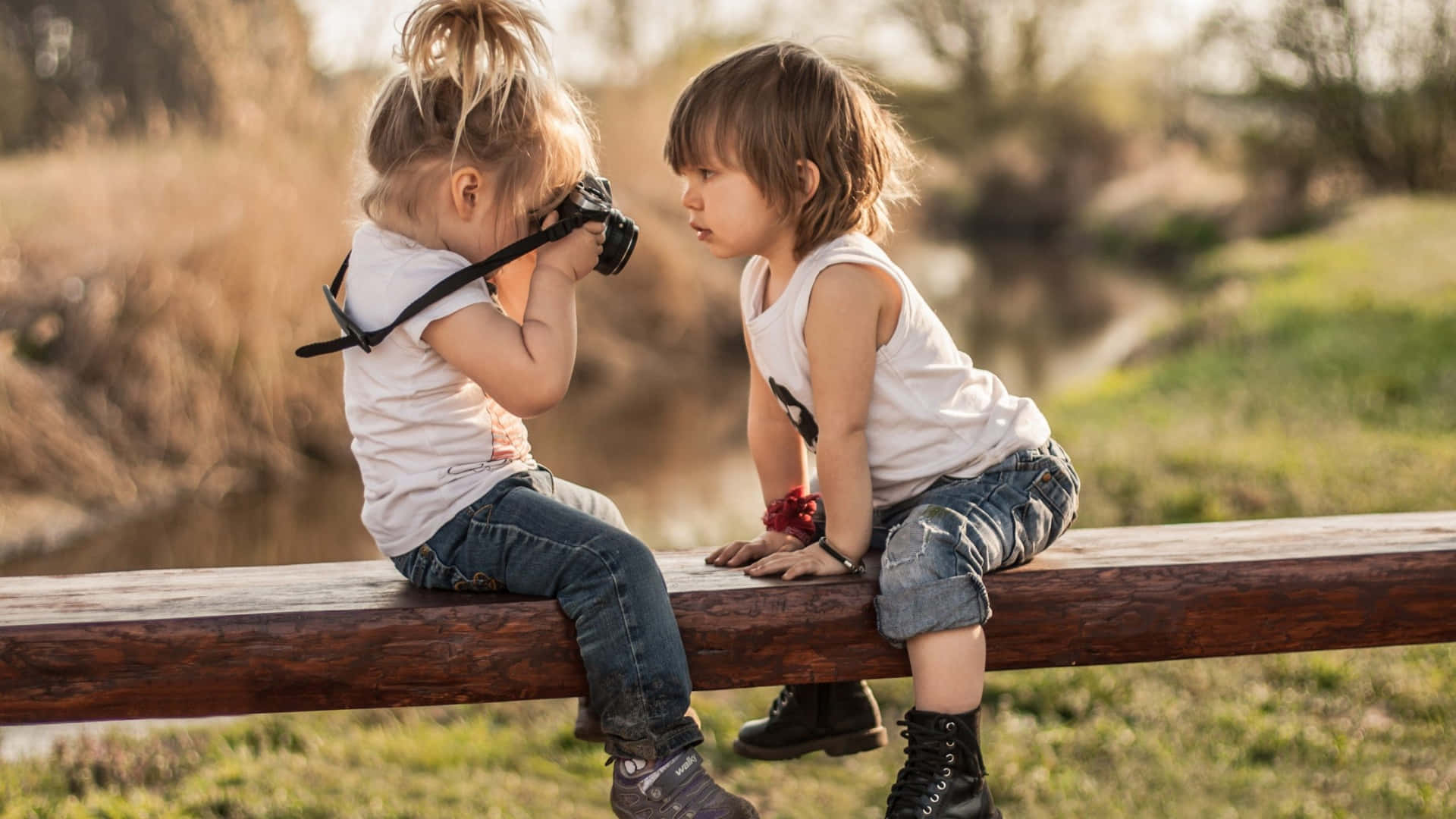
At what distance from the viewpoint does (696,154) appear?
2146 millimetres

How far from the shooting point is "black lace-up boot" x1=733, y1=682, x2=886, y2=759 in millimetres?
2426

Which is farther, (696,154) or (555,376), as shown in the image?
(696,154)

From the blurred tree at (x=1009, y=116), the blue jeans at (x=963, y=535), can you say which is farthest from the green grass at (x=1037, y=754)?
the blurred tree at (x=1009, y=116)

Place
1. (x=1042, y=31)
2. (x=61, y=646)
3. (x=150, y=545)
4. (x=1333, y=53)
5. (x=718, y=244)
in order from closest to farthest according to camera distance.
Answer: (x=61, y=646) → (x=718, y=244) → (x=150, y=545) → (x=1333, y=53) → (x=1042, y=31)

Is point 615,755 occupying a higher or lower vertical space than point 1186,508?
higher

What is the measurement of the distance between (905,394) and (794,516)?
301mm

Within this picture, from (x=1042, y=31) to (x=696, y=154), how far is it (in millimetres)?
25347

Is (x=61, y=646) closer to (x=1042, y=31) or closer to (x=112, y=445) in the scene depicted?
(x=112, y=445)

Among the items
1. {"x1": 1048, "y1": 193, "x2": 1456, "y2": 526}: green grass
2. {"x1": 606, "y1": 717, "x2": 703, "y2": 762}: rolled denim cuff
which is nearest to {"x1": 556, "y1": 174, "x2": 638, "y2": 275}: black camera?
{"x1": 606, "y1": 717, "x2": 703, "y2": 762}: rolled denim cuff

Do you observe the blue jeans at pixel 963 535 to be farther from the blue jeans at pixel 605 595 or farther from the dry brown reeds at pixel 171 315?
the dry brown reeds at pixel 171 315

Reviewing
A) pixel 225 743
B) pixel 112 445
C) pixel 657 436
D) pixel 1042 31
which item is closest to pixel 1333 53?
pixel 1042 31

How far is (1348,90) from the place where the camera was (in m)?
19.6

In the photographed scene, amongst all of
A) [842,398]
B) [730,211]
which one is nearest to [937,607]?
[842,398]

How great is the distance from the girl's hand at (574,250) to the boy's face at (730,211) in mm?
157
